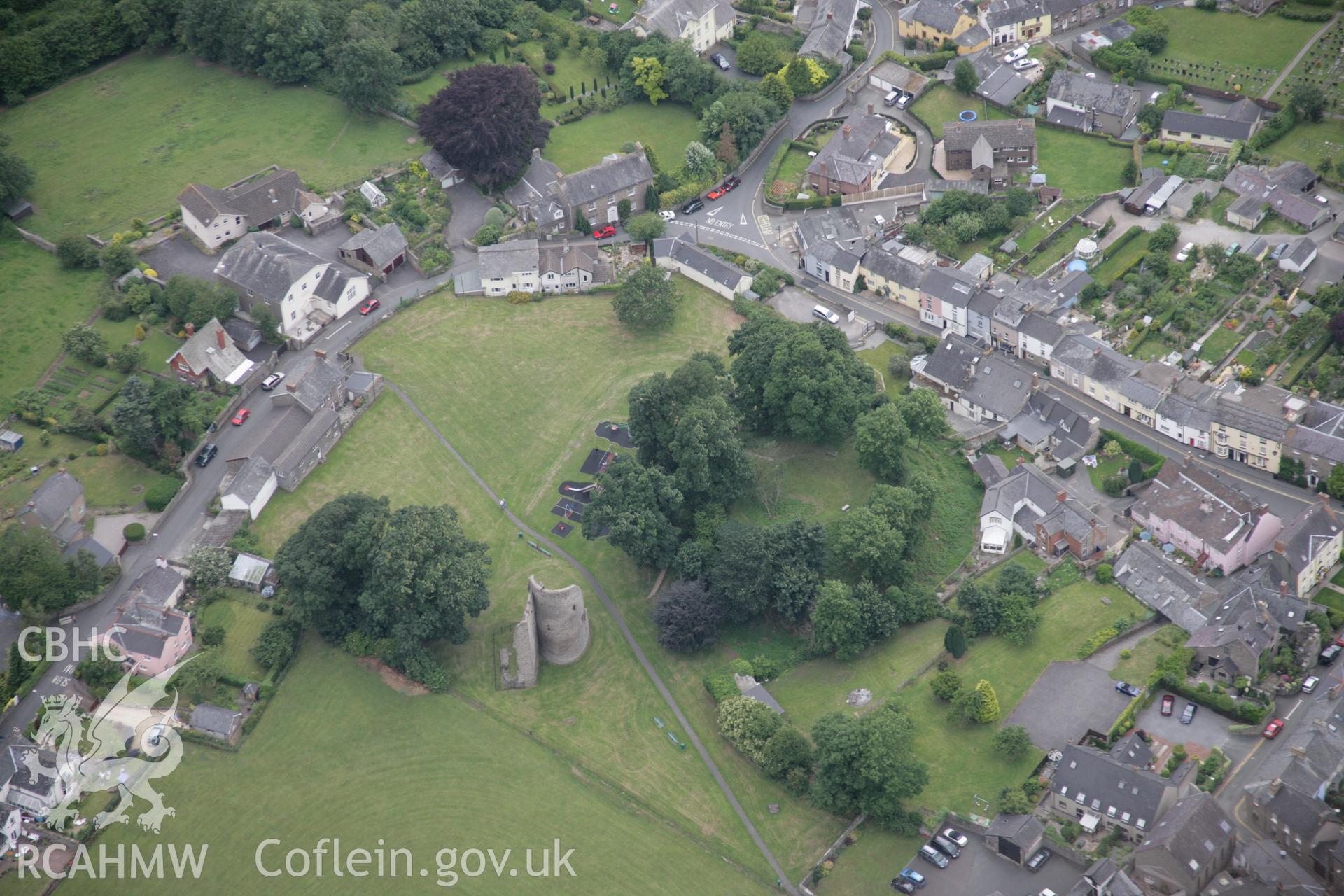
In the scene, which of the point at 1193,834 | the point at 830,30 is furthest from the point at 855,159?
the point at 1193,834

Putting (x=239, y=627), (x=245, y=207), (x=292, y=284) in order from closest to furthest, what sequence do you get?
(x=239, y=627) → (x=292, y=284) → (x=245, y=207)

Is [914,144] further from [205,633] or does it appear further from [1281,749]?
[205,633]

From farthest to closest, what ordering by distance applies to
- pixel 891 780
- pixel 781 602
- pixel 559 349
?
1. pixel 559 349
2. pixel 781 602
3. pixel 891 780

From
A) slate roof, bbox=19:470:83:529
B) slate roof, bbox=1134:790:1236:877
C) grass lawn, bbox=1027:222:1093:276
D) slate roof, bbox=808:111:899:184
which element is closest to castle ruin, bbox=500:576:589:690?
slate roof, bbox=19:470:83:529

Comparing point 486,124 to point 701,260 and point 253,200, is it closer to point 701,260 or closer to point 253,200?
point 253,200

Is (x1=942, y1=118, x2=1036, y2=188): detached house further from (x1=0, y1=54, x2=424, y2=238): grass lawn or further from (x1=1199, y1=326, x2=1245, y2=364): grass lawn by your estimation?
A: (x1=0, y1=54, x2=424, y2=238): grass lawn

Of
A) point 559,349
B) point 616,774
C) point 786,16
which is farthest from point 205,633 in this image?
point 786,16

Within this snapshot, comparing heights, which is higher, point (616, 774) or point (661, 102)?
point (661, 102)
